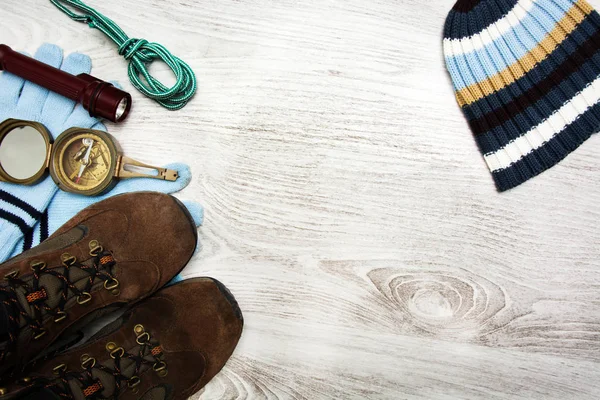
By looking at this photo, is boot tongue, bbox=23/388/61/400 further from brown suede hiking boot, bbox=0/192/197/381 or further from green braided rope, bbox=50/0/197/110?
green braided rope, bbox=50/0/197/110

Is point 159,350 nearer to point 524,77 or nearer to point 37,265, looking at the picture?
point 37,265

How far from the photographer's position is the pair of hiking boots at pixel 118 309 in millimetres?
742

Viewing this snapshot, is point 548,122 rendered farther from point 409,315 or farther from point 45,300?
point 45,300

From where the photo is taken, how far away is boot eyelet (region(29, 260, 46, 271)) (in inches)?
29.5

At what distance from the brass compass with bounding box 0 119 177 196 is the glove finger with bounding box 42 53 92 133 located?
0.04 m

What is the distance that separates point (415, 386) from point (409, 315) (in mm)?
133

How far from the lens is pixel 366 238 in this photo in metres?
0.86

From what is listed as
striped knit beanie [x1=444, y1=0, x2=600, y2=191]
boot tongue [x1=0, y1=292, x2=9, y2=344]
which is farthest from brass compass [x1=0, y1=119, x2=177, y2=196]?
striped knit beanie [x1=444, y1=0, x2=600, y2=191]

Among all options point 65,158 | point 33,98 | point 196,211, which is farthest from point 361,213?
point 33,98

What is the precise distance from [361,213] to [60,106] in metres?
0.61

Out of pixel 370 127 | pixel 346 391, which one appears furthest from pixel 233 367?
pixel 370 127

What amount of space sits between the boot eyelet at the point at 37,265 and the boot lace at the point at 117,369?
16 cm

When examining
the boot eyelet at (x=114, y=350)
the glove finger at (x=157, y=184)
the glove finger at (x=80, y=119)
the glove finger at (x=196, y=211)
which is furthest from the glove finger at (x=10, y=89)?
the boot eyelet at (x=114, y=350)

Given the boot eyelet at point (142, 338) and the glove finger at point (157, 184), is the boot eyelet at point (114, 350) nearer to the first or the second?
the boot eyelet at point (142, 338)
